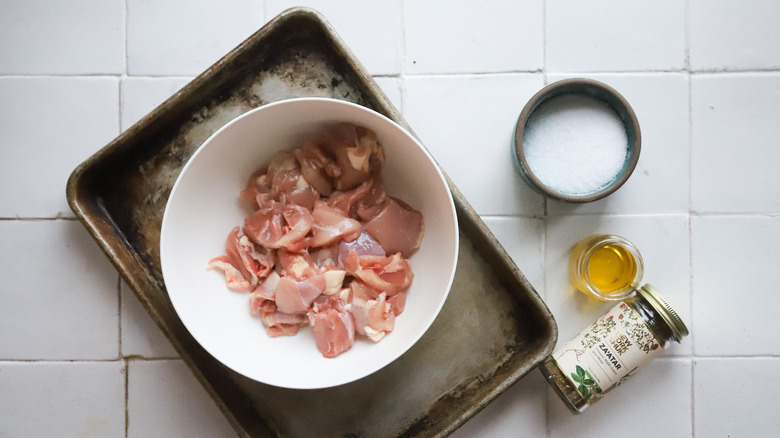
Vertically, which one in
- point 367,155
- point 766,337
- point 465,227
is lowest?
point 766,337

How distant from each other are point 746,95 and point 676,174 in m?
0.20

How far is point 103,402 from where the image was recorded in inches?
44.1

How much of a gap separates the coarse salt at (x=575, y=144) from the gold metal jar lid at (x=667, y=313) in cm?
20

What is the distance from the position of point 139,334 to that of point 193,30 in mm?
569

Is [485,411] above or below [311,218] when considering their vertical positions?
below

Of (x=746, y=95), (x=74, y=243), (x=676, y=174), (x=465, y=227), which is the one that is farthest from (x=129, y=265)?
(x=746, y=95)

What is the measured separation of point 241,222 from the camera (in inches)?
39.7

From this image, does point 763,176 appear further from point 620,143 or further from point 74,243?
point 74,243

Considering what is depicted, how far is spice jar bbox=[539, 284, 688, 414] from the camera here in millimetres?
1016

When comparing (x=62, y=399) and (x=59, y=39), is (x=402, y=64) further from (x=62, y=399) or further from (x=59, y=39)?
(x=62, y=399)

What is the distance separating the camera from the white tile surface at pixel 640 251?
110 centimetres

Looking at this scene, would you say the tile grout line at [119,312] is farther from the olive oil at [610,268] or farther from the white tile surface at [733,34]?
the white tile surface at [733,34]

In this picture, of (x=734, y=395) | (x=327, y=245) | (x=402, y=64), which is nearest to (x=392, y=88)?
(x=402, y=64)

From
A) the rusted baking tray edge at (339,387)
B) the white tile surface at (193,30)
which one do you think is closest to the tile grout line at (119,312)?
the rusted baking tray edge at (339,387)
